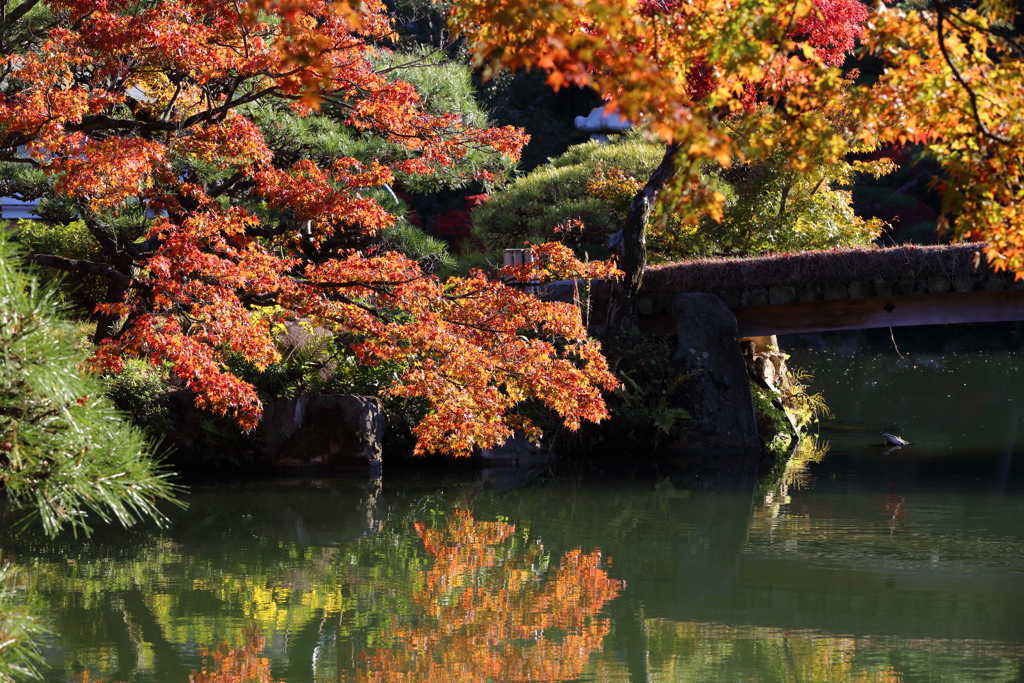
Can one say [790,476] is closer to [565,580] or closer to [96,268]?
[565,580]

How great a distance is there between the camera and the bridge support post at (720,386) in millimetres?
11648

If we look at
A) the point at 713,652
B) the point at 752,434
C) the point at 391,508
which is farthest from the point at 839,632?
the point at 752,434

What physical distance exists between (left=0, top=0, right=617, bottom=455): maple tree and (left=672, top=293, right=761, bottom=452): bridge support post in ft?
7.47

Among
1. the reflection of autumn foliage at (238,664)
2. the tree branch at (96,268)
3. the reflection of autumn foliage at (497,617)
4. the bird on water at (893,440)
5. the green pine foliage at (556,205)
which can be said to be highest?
the green pine foliage at (556,205)

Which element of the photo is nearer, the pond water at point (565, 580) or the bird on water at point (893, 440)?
the pond water at point (565, 580)

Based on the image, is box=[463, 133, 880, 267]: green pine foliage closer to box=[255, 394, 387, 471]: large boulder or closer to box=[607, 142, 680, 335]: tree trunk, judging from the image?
box=[607, 142, 680, 335]: tree trunk

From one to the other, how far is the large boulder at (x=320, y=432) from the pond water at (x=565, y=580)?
516mm

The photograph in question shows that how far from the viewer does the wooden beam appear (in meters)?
11.7

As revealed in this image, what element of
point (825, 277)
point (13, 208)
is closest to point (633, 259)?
point (825, 277)

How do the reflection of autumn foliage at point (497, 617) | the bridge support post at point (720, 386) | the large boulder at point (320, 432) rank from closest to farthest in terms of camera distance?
the reflection of autumn foliage at point (497, 617)
the large boulder at point (320, 432)
the bridge support post at point (720, 386)

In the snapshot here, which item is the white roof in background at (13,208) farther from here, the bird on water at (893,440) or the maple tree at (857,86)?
the maple tree at (857,86)

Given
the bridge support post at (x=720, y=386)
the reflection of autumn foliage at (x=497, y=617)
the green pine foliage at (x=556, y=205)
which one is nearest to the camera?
the reflection of autumn foliage at (x=497, y=617)

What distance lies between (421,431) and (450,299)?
1097 millimetres

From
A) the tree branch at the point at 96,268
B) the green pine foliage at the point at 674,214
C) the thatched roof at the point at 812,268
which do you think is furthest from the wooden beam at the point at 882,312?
the tree branch at the point at 96,268
